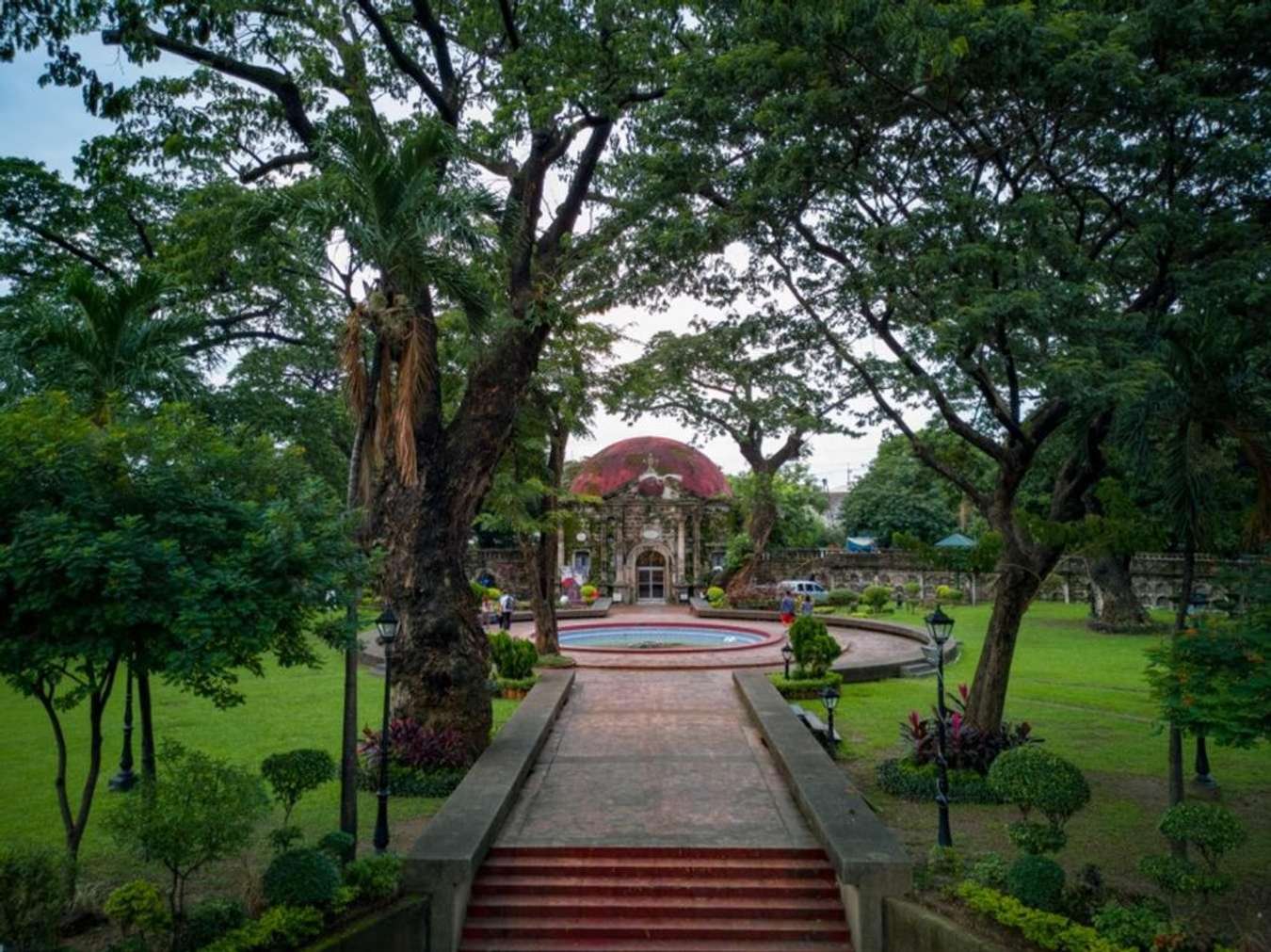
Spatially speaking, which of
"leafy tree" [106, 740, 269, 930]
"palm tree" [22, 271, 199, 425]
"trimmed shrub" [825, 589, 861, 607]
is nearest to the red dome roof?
"trimmed shrub" [825, 589, 861, 607]

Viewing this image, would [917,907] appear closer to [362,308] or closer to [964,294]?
[964,294]

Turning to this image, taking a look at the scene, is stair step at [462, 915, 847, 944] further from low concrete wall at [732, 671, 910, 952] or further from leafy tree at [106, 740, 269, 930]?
leafy tree at [106, 740, 269, 930]

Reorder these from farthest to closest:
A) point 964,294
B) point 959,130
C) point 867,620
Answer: point 867,620 → point 959,130 → point 964,294

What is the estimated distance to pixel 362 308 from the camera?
27.5ft

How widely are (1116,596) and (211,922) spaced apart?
1079 inches

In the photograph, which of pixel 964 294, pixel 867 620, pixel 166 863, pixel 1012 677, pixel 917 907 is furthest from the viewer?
pixel 867 620

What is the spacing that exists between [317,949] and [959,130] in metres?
10.4

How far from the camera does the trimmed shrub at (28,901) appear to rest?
17.0 ft

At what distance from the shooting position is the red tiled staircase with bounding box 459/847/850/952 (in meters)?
7.08

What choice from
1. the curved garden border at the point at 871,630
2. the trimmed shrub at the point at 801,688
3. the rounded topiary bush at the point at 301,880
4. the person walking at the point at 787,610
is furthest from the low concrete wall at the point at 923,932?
the person walking at the point at 787,610

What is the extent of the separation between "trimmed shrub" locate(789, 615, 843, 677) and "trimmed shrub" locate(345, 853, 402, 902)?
11.0 m

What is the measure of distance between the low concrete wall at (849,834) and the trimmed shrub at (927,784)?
101 cm

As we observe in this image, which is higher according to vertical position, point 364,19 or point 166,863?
point 364,19

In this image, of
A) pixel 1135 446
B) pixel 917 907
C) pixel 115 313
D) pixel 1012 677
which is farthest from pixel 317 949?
pixel 1012 677
